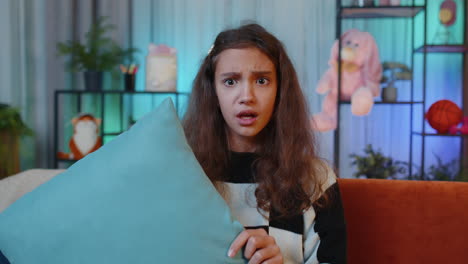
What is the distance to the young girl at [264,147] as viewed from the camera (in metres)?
0.96

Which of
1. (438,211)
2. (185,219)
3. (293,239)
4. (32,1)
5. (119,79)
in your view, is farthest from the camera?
(119,79)

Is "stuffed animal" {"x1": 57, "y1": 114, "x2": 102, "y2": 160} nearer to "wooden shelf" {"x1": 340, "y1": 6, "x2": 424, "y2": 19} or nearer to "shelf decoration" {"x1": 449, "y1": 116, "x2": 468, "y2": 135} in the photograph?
"wooden shelf" {"x1": 340, "y1": 6, "x2": 424, "y2": 19}

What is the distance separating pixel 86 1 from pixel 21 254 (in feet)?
9.39

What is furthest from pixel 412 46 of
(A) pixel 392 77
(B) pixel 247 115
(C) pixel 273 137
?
(B) pixel 247 115

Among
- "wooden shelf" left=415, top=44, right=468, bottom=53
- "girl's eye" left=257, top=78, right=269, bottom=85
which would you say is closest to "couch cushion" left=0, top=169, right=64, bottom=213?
"girl's eye" left=257, top=78, right=269, bottom=85

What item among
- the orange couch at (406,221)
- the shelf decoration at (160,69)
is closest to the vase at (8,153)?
the shelf decoration at (160,69)

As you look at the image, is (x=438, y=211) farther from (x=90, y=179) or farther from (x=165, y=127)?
(x=90, y=179)

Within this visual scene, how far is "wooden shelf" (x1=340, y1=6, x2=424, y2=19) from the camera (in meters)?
3.00

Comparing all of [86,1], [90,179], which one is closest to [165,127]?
[90,179]

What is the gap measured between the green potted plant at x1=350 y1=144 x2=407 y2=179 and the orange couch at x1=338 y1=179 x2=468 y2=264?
6.76ft

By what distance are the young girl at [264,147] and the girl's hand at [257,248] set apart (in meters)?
0.14

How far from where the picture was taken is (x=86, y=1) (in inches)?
127

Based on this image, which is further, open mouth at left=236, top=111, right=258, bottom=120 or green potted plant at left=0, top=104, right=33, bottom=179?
green potted plant at left=0, top=104, right=33, bottom=179

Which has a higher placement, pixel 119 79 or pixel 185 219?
pixel 119 79
